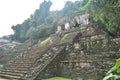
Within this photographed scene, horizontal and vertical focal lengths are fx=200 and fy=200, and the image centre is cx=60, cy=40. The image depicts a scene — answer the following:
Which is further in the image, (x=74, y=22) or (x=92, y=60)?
(x=74, y=22)

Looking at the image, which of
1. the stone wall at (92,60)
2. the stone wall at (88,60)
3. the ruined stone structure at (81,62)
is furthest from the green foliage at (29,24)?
the stone wall at (92,60)

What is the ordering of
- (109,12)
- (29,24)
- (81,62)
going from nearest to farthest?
(81,62) → (109,12) → (29,24)

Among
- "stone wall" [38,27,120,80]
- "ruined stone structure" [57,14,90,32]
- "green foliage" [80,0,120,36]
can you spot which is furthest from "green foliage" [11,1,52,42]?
"stone wall" [38,27,120,80]

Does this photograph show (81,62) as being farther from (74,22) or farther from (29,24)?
(29,24)

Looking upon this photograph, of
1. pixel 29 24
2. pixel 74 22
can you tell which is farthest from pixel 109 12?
pixel 29 24

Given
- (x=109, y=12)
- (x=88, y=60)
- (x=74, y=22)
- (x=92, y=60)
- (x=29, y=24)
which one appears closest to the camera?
(x=92, y=60)

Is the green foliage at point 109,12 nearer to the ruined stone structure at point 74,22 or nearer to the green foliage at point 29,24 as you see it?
the ruined stone structure at point 74,22

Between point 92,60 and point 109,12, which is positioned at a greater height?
point 109,12

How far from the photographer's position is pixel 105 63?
10.3 metres

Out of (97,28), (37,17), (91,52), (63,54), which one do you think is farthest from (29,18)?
(91,52)

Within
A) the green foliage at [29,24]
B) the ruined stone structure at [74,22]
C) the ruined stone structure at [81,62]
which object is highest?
the green foliage at [29,24]

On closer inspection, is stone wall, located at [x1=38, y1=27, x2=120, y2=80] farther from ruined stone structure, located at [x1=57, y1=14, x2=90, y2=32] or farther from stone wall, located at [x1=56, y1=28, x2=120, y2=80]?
ruined stone structure, located at [x1=57, y1=14, x2=90, y2=32]

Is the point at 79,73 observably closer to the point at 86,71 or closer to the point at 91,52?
the point at 86,71

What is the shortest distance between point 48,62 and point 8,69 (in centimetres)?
492
